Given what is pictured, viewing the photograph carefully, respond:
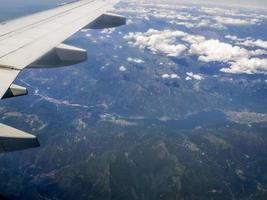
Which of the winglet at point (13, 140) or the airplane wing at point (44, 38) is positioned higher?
the airplane wing at point (44, 38)

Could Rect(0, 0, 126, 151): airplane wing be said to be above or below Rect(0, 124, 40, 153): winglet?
above

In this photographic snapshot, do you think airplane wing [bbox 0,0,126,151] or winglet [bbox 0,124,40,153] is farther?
airplane wing [bbox 0,0,126,151]

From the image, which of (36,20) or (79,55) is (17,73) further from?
(36,20)

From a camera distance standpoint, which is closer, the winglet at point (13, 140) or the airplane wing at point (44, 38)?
the winglet at point (13, 140)

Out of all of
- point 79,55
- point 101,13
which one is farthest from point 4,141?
point 101,13

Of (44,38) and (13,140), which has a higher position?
(44,38)
